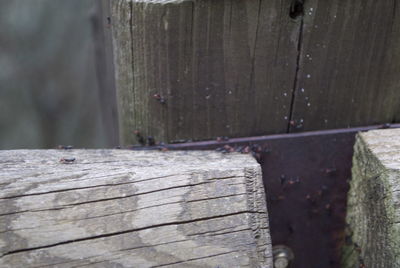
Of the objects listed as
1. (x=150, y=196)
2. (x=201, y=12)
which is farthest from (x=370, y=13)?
(x=150, y=196)

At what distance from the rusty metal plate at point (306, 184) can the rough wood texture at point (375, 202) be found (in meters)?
0.09

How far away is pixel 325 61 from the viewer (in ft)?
5.53

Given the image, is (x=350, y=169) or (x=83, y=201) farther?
(x=350, y=169)

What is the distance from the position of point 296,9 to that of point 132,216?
33.1 inches

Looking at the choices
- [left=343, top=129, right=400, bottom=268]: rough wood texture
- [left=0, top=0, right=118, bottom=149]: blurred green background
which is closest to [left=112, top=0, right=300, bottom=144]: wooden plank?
[left=343, top=129, right=400, bottom=268]: rough wood texture

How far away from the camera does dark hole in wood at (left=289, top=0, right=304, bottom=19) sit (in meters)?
1.55

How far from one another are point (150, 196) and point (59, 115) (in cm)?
328

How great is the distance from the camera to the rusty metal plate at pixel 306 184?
1.82 meters

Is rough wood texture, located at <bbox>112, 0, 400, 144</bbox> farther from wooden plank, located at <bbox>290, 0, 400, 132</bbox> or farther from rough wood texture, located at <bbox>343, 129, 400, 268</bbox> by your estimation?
rough wood texture, located at <bbox>343, 129, 400, 268</bbox>

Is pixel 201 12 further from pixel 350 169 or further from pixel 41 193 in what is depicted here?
pixel 350 169

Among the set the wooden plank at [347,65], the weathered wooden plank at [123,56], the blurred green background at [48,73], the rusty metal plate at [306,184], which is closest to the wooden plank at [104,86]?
the blurred green background at [48,73]

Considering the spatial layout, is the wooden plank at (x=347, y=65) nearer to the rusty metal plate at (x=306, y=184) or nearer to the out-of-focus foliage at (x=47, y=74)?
the rusty metal plate at (x=306, y=184)

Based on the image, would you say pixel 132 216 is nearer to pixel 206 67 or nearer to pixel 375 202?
pixel 206 67

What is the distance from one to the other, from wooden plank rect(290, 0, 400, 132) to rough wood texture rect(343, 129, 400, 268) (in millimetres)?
167
